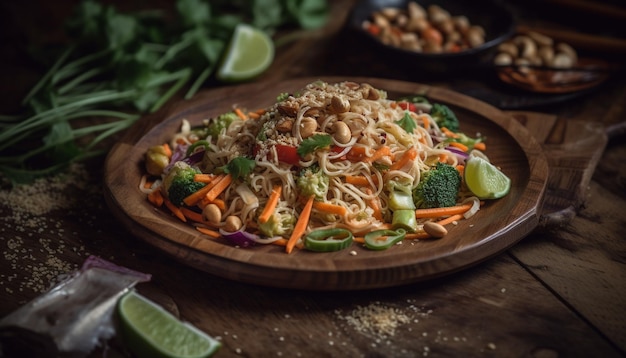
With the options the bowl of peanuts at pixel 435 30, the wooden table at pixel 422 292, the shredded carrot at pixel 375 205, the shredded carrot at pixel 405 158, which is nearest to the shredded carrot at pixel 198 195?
the wooden table at pixel 422 292

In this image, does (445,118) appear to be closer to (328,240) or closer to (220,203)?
(328,240)

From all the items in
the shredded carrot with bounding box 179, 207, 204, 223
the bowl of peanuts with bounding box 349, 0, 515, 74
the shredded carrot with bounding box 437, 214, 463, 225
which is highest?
the bowl of peanuts with bounding box 349, 0, 515, 74

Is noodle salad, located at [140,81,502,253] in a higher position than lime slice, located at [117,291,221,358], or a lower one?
higher

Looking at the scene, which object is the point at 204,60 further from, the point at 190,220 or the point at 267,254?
the point at 267,254

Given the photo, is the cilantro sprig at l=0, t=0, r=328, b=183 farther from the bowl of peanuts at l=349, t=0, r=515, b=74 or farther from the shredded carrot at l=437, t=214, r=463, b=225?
the shredded carrot at l=437, t=214, r=463, b=225

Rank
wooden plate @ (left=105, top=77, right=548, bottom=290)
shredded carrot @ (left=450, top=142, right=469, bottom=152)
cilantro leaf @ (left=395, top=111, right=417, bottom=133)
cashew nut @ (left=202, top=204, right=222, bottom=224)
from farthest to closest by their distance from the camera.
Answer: shredded carrot @ (left=450, top=142, right=469, bottom=152), cilantro leaf @ (left=395, top=111, right=417, bottom=133), cashew nut @ (left=202, top=204, right=222, bottom=224), wooden plate @ (left=105, top=77, right=548, bottom=290)

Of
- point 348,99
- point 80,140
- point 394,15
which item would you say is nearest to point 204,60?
point 80,140

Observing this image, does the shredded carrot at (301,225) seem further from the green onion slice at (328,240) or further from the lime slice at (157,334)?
the lime slice at (157,334)

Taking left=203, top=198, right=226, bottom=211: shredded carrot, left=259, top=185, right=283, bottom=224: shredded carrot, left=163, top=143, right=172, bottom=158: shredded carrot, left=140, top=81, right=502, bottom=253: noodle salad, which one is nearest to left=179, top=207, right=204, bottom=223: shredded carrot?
left=140, top=81, right=502, bottom=253: noodle salad
